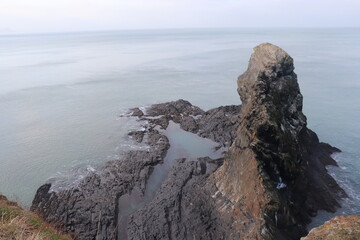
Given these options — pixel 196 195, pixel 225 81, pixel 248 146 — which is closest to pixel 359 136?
pixel 248 146

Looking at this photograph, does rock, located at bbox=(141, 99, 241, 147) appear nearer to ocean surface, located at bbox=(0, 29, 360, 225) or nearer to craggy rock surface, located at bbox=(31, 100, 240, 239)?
craggy rock surface, located at bbox=(31, 100, 240, 239)

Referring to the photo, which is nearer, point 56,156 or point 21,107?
point 56,156

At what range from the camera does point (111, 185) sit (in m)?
28.8

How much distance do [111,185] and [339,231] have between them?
838 inches

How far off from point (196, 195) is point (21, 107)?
144 ft

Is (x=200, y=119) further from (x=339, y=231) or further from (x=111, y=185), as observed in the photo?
(x=339, y=231)

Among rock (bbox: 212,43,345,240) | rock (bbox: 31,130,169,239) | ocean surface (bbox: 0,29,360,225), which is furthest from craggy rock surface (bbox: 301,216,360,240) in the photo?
rock (bbox: 31,130,169,239)

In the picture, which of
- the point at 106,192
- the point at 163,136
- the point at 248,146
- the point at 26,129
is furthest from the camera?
the point at 26,129

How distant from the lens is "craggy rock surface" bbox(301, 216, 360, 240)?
37.7 ft

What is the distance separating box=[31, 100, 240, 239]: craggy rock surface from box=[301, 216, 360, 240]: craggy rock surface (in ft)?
51.1

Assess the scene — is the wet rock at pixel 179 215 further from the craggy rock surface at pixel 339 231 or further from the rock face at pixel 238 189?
the craggy rock surface at pixel 339 231

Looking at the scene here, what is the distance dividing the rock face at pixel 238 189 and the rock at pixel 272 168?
8 centimetres

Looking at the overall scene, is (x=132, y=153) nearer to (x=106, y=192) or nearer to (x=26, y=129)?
(x=106, y=192)

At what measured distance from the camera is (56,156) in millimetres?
35812
